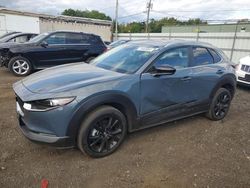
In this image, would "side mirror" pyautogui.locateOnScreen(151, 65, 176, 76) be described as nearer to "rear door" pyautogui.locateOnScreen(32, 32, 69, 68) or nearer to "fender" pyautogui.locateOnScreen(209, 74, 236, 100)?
"fender" pyautogui.locateOnScreen(209, 74, 236, 100)

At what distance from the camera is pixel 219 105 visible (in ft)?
15.3

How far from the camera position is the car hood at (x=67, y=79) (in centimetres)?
291

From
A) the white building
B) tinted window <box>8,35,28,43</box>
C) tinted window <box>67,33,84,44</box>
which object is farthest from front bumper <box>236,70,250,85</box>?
the white building

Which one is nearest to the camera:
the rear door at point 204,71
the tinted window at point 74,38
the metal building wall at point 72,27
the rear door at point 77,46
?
the rear door at point 204,71

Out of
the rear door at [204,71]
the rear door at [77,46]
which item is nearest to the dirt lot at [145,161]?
the rear door at [204,71]

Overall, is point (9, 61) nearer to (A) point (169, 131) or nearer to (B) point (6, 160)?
(B) point (6, 160)

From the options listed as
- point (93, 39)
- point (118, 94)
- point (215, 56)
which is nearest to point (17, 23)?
point (93, 39)

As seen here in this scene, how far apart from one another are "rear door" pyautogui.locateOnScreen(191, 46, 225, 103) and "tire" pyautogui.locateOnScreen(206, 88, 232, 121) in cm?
26

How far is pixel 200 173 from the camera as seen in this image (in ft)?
9.81

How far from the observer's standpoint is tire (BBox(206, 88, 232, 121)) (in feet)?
14.9

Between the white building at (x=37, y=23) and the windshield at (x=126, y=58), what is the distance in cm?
2307

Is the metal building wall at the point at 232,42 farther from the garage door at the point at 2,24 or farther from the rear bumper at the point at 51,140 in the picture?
the garage door at the point at 2,24

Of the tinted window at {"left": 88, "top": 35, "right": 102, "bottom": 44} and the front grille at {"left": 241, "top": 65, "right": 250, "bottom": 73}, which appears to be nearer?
the front grille at {"left": 241, "top": 65, "right": 250, "bottom": 73}

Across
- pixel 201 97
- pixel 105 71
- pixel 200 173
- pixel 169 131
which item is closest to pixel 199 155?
pixel 200 173
